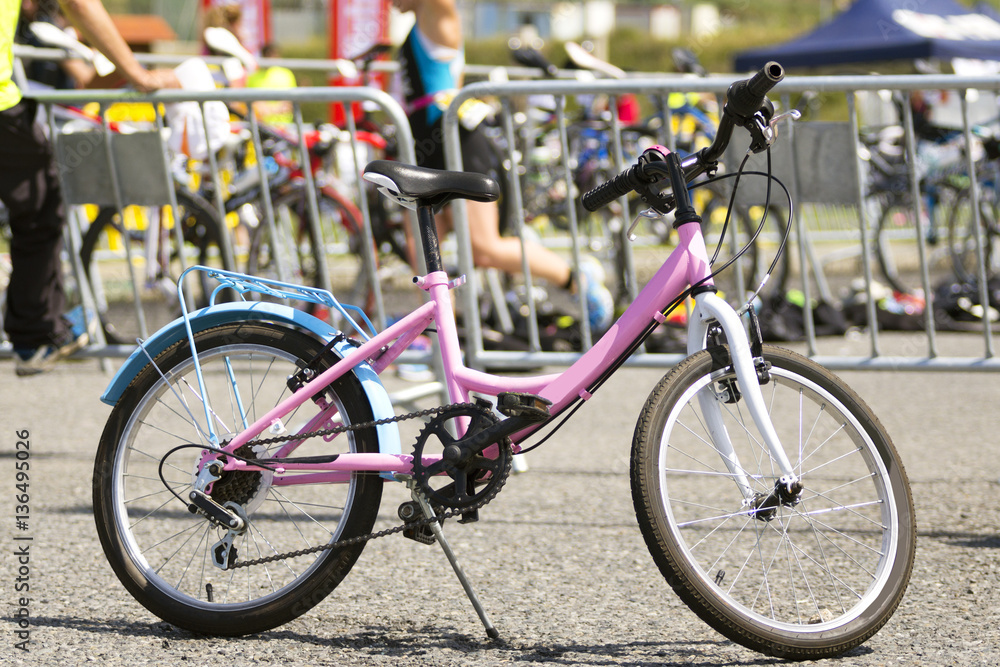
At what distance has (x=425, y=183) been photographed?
2.93 meters

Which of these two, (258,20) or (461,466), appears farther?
(258,20)

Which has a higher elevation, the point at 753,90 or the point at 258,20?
the point at 258,20

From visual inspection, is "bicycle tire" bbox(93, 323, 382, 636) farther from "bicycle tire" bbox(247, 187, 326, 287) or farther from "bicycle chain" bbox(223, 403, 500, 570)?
"bicycle tire" bbox(247, 187, 326, 287)

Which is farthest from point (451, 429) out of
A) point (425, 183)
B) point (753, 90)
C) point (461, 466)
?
point (753, 90)

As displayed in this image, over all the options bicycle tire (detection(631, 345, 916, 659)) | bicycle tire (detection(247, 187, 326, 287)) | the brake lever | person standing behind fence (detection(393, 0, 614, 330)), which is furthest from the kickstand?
bicycle tire (detection(247, 187, 326, 287))

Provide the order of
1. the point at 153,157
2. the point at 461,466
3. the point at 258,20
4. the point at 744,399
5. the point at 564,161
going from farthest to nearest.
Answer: the point at 258,20
the point at 153,157
the point at 564,161
the point at 461,466
the point at 744,399

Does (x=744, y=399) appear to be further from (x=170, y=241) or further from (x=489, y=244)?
(x=170, y=241)

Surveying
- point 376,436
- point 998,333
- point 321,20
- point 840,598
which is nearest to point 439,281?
point 376,436

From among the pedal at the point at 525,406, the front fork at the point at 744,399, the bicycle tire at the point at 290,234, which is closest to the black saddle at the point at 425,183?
the pedal at the point at 525,406

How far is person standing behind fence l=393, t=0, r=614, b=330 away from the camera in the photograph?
199 inches

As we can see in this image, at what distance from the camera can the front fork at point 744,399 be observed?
277cm

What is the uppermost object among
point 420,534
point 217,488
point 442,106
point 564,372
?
point 442,106

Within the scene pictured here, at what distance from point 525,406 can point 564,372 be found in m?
0.15

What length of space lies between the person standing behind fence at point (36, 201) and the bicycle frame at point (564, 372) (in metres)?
2.00
